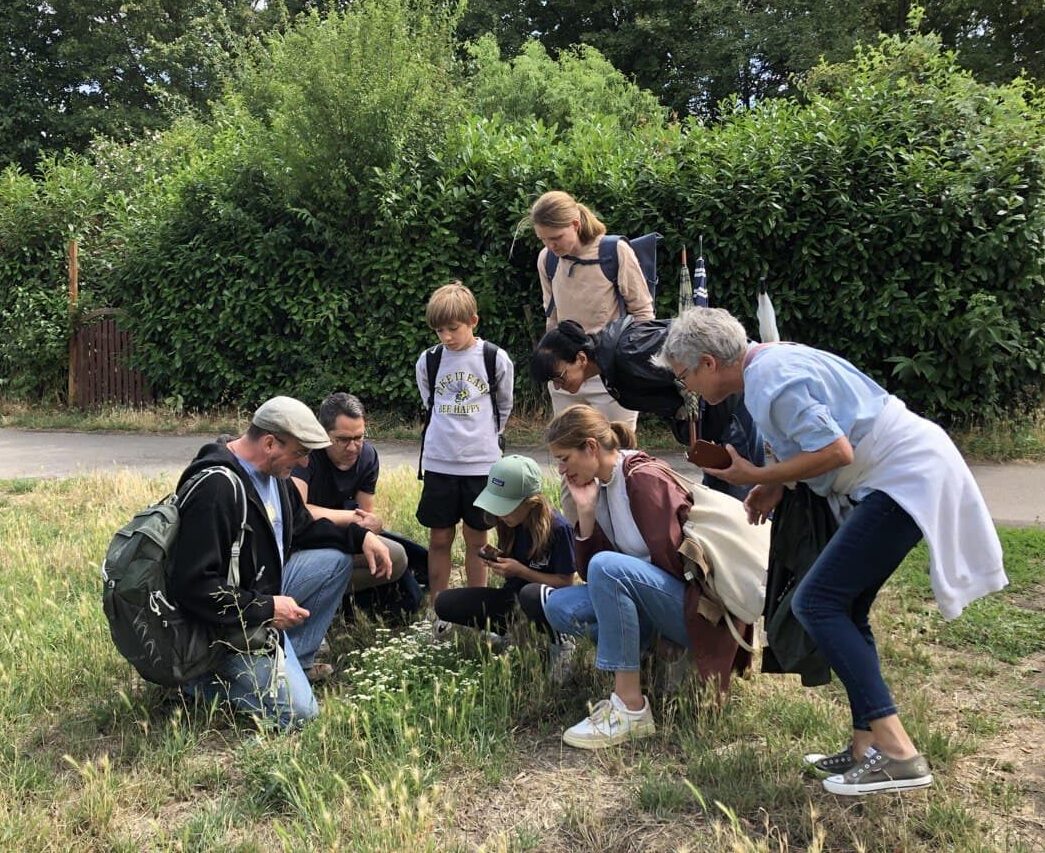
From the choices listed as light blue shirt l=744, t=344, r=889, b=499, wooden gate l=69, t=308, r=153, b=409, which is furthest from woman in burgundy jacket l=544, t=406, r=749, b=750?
wooden gate l=69, t=308, r=153, b=409

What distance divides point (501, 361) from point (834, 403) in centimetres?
255

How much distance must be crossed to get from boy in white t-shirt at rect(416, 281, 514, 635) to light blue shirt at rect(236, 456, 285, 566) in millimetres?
1258

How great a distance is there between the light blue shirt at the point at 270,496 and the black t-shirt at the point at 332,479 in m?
0.88

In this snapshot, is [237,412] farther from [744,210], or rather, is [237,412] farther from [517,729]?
[517,729]

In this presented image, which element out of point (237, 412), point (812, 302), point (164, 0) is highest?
point (164, 0)

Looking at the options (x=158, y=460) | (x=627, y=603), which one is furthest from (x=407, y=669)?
(x=158, y=460)

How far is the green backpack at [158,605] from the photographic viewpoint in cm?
360

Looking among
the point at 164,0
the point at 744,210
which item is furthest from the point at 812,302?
the point at 164,0

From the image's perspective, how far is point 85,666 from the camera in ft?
14.7

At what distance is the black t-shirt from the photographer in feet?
16.5

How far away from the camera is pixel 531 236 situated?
1101 cm

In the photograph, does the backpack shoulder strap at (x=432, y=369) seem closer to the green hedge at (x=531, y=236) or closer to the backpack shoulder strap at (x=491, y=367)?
the backpack shoulder strap at (x=491, y=367)

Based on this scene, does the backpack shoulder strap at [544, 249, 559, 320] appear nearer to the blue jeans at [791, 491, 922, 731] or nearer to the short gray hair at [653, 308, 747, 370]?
the short gray hair at [653, 308, 747, 370]

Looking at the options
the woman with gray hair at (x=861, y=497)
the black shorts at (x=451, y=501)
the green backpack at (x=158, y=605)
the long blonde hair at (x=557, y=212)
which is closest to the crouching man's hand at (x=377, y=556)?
the black shorts at (x=451, y=501)
